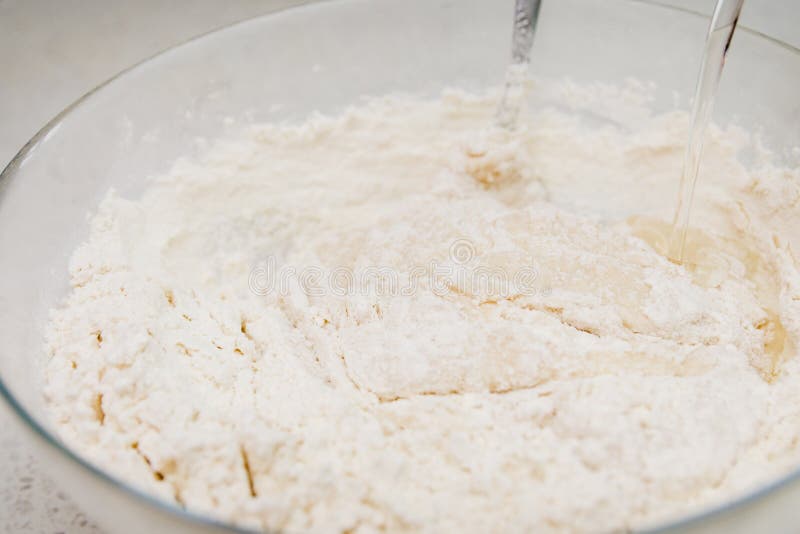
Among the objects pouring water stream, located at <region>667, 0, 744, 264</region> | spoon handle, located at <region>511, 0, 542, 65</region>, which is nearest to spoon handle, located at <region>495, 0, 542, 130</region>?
spoon handle, located at <region>511, 0, 542, 65</region>

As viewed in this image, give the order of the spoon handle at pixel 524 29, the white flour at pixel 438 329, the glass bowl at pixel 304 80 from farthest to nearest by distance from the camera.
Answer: the spoon handle at pixel 524 29 < the glass bowl at pixel 304 80 < the white flour at pixel 438 329

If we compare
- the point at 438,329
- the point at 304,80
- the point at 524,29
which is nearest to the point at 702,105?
the point at 524,29

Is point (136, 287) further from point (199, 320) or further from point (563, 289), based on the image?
point (563, 289)

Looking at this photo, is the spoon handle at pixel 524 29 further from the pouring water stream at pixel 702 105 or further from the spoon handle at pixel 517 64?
the pouring water stream at pixel 702 105

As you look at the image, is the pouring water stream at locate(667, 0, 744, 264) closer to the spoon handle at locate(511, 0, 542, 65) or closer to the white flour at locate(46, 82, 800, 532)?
the white flour at locate(46, 82, 800, 532)

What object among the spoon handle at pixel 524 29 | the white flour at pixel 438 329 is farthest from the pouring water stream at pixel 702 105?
the spoon handle at pixel 524 29
